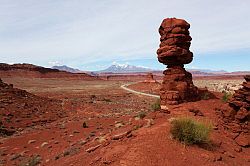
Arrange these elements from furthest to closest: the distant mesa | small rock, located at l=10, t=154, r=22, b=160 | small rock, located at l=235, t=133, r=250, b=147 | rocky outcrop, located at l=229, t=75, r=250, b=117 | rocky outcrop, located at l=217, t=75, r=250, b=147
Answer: the distant mesa → small rock, located at l=10, t=154, r=22, b=160 → rocky outcrop, located at l=229, t=75, r=250, b=117 → rocky outcrop, located at l=217, t=75, r=250, b=147 → small rock, located at l=235, t=133, r=250, b=147

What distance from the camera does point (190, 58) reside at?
16375mm

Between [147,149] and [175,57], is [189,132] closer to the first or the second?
[147,149]

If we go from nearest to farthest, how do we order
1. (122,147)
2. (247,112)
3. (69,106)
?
(122,147)
(247,112)
(69,106)

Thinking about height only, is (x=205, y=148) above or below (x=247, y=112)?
below

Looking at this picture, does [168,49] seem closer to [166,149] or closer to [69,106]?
[166,149]

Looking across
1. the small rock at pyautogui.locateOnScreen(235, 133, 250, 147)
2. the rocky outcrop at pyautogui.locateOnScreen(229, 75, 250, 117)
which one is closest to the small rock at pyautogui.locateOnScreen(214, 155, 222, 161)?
the small rock at pyautogui.locateOnScreen(235, 133, 250, 147)

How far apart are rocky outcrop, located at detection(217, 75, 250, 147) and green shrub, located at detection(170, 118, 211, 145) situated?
86.6 inches

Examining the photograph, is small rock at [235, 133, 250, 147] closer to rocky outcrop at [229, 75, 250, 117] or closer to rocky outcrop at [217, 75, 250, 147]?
rocky outcrop at [217, 75, 250, 147]

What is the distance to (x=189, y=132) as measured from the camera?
1096 centimetres

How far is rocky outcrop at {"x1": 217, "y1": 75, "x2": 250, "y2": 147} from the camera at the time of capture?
12.8 m

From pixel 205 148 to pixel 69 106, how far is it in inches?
984

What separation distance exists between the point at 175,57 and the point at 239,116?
4.40 m

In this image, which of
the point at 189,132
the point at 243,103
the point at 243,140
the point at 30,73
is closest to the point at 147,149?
the point at 189,132

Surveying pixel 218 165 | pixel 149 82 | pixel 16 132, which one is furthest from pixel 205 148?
pixel 149 82
